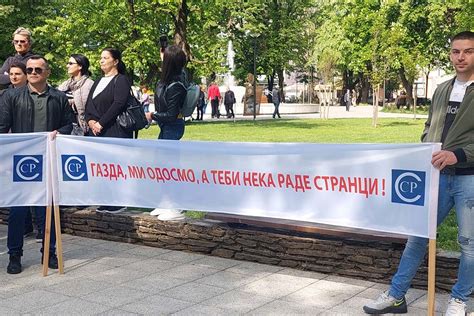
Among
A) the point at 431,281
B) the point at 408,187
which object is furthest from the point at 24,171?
the point at 431,281

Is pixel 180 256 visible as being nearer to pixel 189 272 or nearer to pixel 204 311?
pixel 189 272

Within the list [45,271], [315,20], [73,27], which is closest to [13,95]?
[45,271]

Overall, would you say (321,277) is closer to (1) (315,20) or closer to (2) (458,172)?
(2) (458,172)

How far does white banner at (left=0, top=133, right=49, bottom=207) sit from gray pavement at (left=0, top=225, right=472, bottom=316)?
0.73m

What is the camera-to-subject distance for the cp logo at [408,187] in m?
4.43

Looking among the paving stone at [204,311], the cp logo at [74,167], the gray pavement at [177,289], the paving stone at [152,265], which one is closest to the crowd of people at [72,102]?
the cp logo at [74,167]

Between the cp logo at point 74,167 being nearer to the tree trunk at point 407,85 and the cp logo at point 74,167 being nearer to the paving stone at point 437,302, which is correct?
the paving stone at point 437,302

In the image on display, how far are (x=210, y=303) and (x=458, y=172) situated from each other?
2130mm

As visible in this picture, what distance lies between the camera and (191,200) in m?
5.87

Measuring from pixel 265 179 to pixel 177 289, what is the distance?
120 centimetres

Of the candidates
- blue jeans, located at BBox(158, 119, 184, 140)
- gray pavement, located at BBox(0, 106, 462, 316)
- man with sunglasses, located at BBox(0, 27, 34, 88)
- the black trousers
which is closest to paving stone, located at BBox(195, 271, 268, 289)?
gray pavement, located at BBox(0, 106, 462, 316)

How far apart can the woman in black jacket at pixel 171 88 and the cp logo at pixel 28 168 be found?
4.72 feet

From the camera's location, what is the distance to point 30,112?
19.8 ft

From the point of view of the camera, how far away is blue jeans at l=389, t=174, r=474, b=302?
426 centimetres
